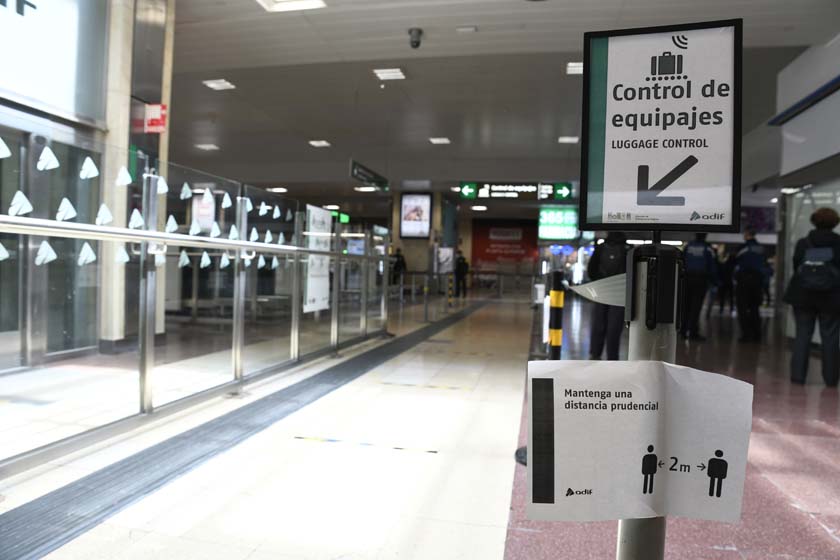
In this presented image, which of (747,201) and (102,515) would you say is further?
(747,201)

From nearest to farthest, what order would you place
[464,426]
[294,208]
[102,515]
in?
[102,515] → [464,426] → [294,208]

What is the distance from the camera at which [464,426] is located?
342 cm

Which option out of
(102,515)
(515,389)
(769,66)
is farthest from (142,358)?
(769,66)

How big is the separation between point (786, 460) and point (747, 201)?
18500mm

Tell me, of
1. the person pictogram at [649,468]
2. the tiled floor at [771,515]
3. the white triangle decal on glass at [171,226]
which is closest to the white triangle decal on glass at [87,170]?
the white triangle decal on glass at [171,226]

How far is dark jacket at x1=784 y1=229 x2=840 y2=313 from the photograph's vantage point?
15.3 ft

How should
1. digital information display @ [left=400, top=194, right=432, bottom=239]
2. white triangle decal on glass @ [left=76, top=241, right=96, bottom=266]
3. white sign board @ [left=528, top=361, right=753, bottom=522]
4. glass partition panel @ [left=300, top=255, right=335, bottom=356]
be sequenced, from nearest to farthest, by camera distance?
white sign board @ [left=528, top=361, right=753, bottom=522]
white triangle decal on glass @ [left=76, top=241, right=96, bottom=266]
glass partition panel @ [left=300, top=255, right=335, bottom=356]
digital information display @ [left=400, top=194, right=432, bottom=239]

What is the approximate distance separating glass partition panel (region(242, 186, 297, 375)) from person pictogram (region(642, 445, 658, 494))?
154 inches

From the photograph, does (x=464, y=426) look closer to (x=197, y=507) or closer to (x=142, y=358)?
(x=197, y=507)

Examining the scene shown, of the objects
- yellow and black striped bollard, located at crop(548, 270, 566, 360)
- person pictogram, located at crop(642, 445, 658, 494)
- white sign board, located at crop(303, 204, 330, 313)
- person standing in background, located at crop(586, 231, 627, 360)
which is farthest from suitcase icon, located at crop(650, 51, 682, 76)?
white sign board, located at crop(303, 204, 330, 313)

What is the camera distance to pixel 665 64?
0.96 m

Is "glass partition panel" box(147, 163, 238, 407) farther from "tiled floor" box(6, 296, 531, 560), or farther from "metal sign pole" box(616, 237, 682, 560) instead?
"metal sign pole" box(616, 237, 682, 560)

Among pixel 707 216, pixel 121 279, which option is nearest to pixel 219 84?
pixel 121 279

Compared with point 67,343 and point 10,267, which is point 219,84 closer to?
point 67,343
